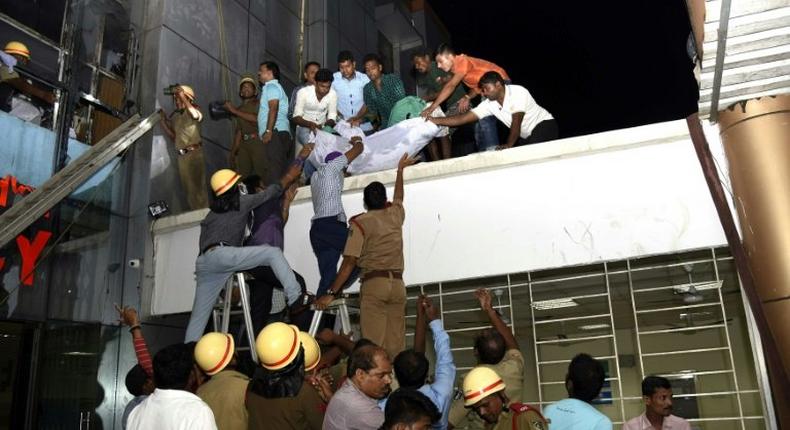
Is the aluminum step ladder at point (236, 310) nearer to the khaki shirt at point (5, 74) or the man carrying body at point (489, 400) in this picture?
the man carrying body at point (489, 400)

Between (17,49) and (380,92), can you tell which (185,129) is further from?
(380,92)

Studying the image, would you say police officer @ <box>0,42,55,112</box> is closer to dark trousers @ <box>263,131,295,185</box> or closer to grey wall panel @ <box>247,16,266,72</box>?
dark trousers @ <box>263,131,295,185</box>

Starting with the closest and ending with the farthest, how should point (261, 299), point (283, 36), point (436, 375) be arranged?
1. point (436, 375)
2. point (261, 299)
3. point (283, 36)

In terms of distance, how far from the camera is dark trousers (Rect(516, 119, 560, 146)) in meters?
5.95

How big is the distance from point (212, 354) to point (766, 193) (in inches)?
140

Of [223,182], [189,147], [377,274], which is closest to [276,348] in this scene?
[377,274]

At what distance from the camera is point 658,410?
4652mm

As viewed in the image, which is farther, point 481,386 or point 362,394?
point 481,386

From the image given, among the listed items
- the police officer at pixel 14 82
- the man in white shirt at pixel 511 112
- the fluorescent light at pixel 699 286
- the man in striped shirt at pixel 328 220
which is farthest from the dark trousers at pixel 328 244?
the fluorescent light at pixel 699 286

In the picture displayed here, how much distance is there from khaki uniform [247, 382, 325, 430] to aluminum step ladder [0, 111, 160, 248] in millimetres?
3017

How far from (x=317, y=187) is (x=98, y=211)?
2.56 m

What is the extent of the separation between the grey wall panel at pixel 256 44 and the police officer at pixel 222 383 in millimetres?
5873

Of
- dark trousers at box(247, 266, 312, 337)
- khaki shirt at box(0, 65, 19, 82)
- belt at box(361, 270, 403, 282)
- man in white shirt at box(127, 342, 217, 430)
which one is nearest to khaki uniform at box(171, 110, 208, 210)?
khaki shirt at box(0, 65, 19, 82)

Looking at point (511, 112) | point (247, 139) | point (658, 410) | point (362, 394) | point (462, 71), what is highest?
point (462, 71)
